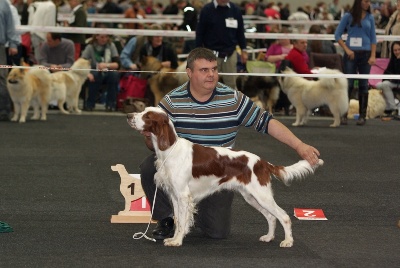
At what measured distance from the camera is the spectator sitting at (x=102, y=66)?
12594mm

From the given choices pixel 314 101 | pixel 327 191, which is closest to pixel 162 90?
pixel 314 101

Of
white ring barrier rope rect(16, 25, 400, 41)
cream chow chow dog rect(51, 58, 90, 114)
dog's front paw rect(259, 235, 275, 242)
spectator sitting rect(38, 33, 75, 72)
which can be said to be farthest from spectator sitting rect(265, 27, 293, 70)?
dog's front paw rect(259, 235, 275, 242)

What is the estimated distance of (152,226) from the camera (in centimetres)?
509

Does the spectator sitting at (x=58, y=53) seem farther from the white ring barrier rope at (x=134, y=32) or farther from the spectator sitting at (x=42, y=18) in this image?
the spectator sitting at (x=42, y=18)

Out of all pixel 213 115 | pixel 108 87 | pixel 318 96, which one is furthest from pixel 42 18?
pixel 213 115

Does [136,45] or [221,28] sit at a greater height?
[221,28]

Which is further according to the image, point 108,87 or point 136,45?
point 136,45

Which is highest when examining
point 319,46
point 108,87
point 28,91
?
point 319,46

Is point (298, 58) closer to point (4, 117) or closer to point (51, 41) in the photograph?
point (51, 41)

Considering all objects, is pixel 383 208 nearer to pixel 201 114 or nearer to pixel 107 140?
pixel 201 114

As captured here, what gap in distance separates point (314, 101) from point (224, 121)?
649cm

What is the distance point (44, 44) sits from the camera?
12.5 meters

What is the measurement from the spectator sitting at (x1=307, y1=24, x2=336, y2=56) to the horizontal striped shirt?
834 cm

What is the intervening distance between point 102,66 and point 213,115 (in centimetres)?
797
